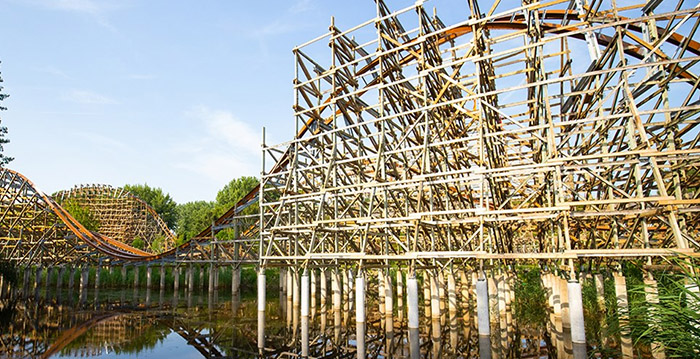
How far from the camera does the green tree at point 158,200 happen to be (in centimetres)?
5831

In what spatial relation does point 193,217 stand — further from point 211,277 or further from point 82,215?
point 211,277

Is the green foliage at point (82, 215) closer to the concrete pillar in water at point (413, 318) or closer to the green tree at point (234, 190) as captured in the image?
the green tree at point (234, 190)

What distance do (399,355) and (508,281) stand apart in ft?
19.1

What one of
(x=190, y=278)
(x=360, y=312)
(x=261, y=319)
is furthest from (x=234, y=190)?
(x=360, y=312)

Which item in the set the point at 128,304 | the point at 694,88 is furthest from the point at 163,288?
the point at 694,88

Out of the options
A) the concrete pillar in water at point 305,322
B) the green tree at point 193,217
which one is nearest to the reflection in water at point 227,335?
the concrete pillar in water at point 305,322

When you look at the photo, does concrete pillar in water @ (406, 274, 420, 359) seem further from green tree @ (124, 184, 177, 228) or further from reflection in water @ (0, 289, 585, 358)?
green tree @ (124, 184, 177, 228)

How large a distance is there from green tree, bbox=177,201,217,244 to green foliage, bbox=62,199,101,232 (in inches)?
290

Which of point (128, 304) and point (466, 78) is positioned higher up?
point (466, 78)

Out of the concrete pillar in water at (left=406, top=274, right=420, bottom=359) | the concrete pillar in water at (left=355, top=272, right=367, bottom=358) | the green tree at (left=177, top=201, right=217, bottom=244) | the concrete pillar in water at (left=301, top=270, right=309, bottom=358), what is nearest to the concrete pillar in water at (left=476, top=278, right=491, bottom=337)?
the concrete pillar in water at (left=406, top=274, right=420, bottom=359)

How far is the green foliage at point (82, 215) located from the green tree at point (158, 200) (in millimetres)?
17490

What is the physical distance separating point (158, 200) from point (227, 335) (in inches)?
2075

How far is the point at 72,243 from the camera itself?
1021 inches

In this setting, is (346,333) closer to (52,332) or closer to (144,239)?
(52,332)
